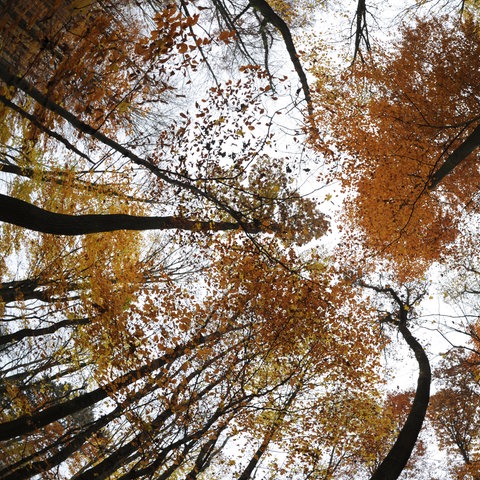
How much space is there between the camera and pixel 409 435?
652 cm

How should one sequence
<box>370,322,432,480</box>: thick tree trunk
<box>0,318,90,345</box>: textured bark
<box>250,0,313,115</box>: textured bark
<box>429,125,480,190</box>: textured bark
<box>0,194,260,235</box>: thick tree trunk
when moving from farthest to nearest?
1. <box>429,125,480,190</box>: textured bark
2. <box>250,0,313,115</box>: textured bark
3. <box>0,318,90,345</box>: textured bark
4. <box>370,322,432,480</box>: thick tree trunk
5. <box>0,194,260,235</box>: thick tree trunk

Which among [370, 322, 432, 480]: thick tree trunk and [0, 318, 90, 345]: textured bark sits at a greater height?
[370, 322, 432, 480]: thick tree trunk

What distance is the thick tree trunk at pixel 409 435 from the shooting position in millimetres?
5988

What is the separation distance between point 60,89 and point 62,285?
5.29 m

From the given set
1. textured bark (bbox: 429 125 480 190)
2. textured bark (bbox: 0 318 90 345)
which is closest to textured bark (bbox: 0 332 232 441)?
textured bark (bbox: 0 318 90 345)

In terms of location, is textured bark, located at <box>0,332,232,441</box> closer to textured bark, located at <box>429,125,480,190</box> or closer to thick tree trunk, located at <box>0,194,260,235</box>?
thick tree trunk, located at <box>0,194,260,235</box>

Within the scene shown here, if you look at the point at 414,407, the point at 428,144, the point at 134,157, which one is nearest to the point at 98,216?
the point at 134,157

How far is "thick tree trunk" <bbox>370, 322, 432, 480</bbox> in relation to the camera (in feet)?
19.6

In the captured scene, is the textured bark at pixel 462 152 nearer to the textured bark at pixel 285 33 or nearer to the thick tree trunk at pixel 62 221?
the textured bark at pixel 285 33

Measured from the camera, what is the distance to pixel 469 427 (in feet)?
57.4

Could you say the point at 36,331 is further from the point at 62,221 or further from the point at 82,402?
the point at 62,221

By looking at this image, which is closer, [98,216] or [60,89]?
[98,216]

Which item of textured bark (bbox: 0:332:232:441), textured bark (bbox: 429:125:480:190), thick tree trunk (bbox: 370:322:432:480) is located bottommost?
textured bark (bbox: 0:332:232:441)

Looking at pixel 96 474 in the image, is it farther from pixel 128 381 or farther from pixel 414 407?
pixel 414 407
